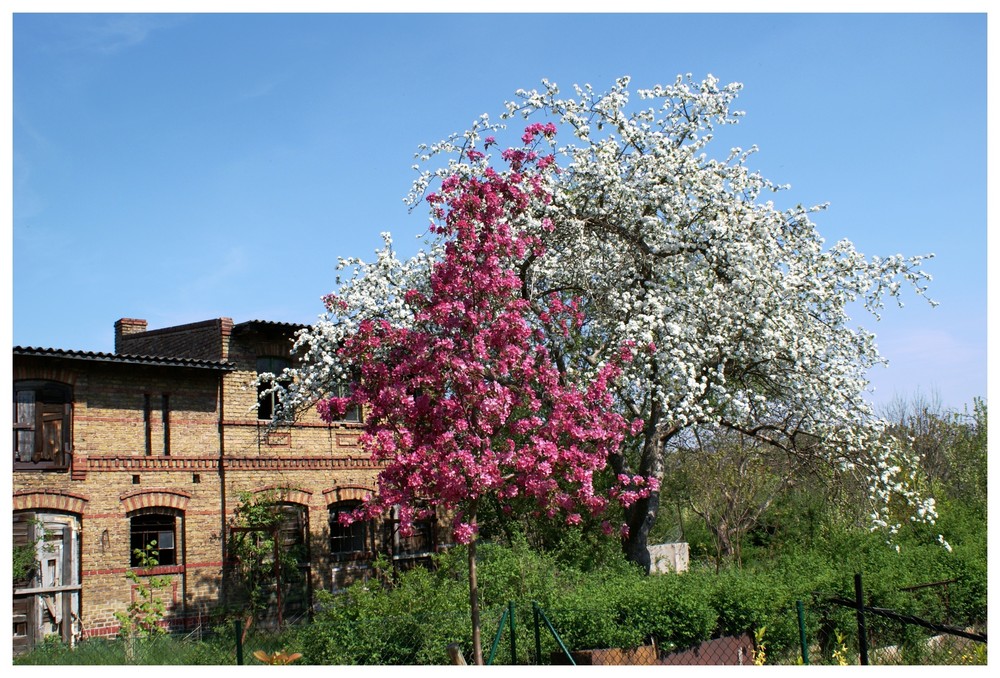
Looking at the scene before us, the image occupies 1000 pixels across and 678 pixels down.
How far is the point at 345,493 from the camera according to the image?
22828 millimetres

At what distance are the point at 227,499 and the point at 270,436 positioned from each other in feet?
5.57

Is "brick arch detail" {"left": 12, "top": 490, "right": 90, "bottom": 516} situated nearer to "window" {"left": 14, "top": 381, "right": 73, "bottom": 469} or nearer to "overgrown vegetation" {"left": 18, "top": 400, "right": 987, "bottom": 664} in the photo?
"window" {"left": 14, "top": 381, "right": 73, "bottom": 469}

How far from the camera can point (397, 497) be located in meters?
10.5

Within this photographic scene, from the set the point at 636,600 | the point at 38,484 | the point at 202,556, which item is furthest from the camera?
the point at 202,556

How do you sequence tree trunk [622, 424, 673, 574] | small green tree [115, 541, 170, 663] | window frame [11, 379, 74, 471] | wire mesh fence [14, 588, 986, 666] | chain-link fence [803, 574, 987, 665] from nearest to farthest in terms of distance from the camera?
wire mesh fence [14, 588, 986, 666], chain-link fence [803, 574, 987, 665], tree trunk [622, 424, 673, 574], window frame [11, 379, 74, 471], small green tree [115, 541, 170, 663]

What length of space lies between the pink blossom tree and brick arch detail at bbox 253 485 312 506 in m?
10.7

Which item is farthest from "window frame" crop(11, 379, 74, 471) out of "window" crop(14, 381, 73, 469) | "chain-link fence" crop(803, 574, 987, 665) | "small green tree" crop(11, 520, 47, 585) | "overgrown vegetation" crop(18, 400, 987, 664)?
"chain-link fence" crop(803, 574, 987, 665)

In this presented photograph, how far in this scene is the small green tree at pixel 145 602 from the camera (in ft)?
61.5

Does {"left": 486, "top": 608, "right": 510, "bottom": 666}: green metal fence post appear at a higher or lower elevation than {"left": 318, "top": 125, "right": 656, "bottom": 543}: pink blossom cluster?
lower

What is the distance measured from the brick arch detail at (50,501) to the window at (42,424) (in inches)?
19.7

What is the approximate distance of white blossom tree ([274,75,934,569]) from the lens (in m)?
15.6

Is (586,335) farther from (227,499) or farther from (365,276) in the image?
(227,499)
